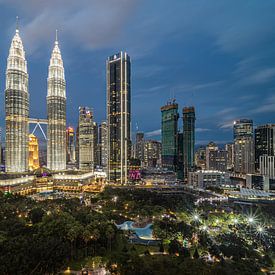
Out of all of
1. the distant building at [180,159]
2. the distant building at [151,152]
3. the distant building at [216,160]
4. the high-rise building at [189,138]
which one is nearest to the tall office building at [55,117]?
the distant building at [180,159]

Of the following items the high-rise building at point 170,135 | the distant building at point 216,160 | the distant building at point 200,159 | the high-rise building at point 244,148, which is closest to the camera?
the high-rise building at point 244,148

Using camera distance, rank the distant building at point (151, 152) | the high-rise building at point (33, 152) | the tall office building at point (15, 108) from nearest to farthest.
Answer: the tall office building at point (15, 108) → the high-rise building at point (33, 152) → the distant building at point (151, 152)

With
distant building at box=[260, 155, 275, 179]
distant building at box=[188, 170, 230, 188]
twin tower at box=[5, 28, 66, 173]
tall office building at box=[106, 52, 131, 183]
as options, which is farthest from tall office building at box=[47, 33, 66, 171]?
distant building at box=[260, 155, 275, 179]

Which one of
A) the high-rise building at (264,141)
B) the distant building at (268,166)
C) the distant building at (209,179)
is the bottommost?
the distant building at (209,179)

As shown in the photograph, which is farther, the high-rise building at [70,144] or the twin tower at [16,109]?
the high-rise building at [70,144]

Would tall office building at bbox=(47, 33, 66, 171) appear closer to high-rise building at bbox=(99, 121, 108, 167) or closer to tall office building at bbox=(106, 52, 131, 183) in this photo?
tall office building at bbox=(106, 52, 131, 183)

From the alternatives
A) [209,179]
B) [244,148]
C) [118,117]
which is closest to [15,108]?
[118,117]

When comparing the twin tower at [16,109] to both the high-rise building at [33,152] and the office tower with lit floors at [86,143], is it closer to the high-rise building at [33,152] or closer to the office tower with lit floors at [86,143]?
the high-rise building at [33,152]
